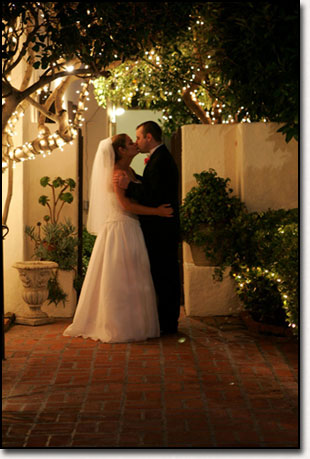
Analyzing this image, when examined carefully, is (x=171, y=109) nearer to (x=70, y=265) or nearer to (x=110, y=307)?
(x=70, y=265)

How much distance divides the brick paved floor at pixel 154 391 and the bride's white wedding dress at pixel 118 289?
192mm

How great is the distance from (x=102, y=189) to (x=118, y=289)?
1.10 metres

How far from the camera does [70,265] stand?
826cm

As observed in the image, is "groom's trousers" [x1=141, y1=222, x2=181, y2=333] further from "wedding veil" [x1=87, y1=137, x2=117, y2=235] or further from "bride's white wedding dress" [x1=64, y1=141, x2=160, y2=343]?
"wedding veil" [x1=87, y1=137, x2=117, y2=235]

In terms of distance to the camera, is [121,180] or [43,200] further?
[43,200]

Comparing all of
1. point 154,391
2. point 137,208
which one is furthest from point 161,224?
point 154,391

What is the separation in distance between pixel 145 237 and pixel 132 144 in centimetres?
102

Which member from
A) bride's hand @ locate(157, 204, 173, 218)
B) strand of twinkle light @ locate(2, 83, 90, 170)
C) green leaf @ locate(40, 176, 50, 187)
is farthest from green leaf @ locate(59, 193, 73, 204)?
bride's hand @ locate(157, 204, 173, 218)

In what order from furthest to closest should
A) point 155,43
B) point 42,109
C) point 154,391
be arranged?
point 42,109, point 155,43, point 154,391

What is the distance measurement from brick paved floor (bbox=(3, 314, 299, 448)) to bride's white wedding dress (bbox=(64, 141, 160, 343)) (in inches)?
7.5

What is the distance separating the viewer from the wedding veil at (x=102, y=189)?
23.7ft

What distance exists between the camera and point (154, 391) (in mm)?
5195

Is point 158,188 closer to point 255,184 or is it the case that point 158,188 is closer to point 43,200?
point 255,184

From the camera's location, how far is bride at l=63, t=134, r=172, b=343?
22.7 feet
